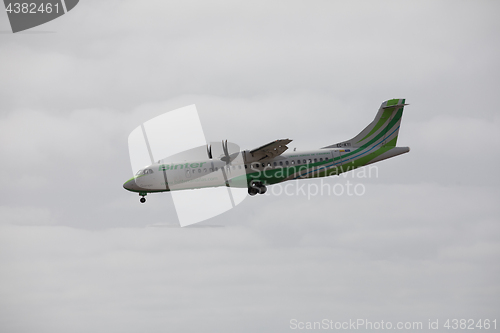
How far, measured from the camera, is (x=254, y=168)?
43.8 metres

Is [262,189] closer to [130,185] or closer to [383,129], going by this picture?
[130,185]

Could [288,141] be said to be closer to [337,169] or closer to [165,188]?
[337,169]

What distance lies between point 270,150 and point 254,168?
2389 mm

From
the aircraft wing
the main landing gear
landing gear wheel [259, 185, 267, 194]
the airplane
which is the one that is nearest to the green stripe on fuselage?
the airplane

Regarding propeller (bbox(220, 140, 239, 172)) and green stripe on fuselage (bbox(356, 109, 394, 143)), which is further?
green stripe on fuselage (bbox(356, 109, 394, 143))

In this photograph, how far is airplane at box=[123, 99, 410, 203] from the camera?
1713 inches

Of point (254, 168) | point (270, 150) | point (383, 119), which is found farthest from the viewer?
point (383, 119)

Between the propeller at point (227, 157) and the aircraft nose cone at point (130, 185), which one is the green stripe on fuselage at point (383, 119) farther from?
the aircraft nose cone at point (130, 185)

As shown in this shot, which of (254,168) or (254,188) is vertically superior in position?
(254,168)

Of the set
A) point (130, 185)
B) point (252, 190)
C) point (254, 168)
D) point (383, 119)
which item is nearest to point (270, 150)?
point (254, 168)

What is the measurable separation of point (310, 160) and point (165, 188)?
11.9 m

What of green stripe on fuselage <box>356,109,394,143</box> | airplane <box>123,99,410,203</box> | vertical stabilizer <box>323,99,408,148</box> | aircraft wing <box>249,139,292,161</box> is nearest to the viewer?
aircraft wing <box>249,139,292,161</box>

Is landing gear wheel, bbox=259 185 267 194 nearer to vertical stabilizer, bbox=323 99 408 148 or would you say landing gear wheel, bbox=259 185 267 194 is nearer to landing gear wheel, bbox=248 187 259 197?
landing gear wheel, bbox=248 187 259 197

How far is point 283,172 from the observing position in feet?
145
